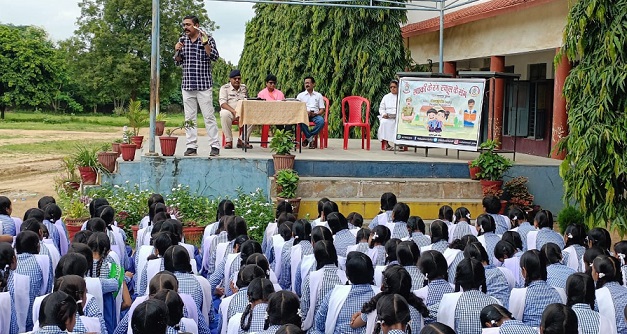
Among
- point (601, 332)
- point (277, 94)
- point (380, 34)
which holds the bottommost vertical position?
point (601, 332)

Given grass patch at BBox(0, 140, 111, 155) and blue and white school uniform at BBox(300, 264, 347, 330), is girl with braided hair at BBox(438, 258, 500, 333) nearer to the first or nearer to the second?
blue and white school uniform at BBox(300, 264, 347, 330)

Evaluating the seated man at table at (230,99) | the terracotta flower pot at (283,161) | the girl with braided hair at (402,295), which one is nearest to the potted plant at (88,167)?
the seated man at table at (230,99)

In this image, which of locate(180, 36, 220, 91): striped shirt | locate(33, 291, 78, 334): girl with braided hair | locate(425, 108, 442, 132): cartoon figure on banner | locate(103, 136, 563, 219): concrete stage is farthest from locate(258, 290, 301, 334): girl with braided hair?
locate(425, 108, 442, 132): cartoon figure on banner

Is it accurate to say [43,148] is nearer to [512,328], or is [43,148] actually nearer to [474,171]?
[474,171]

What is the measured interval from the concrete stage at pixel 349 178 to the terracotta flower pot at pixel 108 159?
0.58 ft

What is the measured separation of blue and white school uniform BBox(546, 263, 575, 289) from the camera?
5802 mm

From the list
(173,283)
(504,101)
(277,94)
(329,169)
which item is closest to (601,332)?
(173,283)

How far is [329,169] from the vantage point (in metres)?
11.3

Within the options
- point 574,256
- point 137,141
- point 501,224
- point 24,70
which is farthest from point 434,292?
point 24,70

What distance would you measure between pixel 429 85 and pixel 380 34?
19.5 ft

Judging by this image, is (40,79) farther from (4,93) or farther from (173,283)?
(173,283)

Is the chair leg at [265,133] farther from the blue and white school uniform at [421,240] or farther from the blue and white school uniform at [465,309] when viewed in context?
the blue and white school uniform at [465,309]

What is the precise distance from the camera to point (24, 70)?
44875 millimetres

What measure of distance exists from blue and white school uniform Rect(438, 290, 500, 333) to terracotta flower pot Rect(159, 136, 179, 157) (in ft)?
21.8
